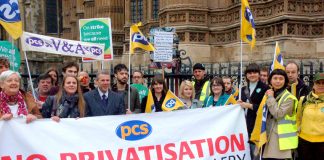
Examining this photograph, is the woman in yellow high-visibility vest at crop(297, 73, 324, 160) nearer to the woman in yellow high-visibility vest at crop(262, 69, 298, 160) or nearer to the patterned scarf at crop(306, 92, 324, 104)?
the patterned scarf at crop(306, 92, 324, 104)

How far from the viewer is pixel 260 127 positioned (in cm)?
588

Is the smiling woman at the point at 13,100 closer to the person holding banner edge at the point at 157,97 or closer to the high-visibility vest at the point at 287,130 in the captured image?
the person holding banner edge at the point at 157,97

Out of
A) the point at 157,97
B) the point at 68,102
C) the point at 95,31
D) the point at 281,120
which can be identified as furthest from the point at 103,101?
the point at 95,31

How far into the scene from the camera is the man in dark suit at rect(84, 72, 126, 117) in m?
5.65

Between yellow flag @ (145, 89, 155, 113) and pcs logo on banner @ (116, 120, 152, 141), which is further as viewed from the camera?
yellow flag @ (145, 89, 155, 113)

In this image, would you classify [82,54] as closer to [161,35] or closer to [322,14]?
[161,35]

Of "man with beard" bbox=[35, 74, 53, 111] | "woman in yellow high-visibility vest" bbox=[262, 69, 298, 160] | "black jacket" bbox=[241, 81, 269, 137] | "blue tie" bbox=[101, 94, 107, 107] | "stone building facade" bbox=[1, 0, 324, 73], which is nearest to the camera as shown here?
"woman in yellow high-visibility vest" bbox=[262, 69, 298, 160]

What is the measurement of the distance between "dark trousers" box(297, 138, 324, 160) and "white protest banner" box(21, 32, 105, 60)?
142 inches

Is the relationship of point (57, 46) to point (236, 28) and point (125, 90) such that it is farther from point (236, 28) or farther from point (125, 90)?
point (236, 28)

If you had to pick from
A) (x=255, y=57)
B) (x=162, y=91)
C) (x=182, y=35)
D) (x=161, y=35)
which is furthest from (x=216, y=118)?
(x=182, y=35)

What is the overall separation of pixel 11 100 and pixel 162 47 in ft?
17.3

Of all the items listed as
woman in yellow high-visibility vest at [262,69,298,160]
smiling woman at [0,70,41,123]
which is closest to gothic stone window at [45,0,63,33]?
smiling woman at [0,70,41,123]

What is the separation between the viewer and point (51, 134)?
17.1 feet

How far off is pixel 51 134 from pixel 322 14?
10563 millimetres
